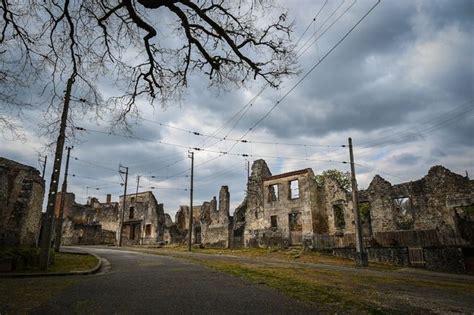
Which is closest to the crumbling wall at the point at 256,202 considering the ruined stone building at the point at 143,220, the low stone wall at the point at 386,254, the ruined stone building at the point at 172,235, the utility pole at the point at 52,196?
the ruined stone building at the point at 172,235

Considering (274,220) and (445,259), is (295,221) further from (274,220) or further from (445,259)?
(445,259)

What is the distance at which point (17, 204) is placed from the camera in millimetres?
16922

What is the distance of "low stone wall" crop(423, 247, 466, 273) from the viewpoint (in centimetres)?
1864

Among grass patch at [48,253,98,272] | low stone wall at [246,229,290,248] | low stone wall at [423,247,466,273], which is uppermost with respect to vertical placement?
low stone wall at [246,229,290,248]

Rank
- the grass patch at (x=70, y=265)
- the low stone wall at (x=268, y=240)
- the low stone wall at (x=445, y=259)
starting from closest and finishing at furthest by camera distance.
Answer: the grass patch at (x=70, y=265), the low stone wall at (x=445, y=259), the low stone wall at (x=268, y=240)

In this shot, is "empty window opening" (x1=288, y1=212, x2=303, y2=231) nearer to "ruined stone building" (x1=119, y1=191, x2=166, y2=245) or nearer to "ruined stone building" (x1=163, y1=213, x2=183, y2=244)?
"ruined stone building" (x1=163, y1=213, x2=183, y2=244)

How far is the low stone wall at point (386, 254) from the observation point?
20.7 m

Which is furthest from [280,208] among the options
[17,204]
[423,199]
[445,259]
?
[17,204]

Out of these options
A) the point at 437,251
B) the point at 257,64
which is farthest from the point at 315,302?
the point at 437,251

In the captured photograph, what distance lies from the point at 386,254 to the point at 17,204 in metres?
22.8

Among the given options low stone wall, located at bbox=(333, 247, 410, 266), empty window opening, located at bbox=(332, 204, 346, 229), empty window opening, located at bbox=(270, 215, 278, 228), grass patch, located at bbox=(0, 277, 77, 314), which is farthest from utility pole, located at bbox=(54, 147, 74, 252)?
empty window opening, located at bbox=(332, 204, 346, 229)

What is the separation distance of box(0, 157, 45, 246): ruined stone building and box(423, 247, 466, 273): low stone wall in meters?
23.4

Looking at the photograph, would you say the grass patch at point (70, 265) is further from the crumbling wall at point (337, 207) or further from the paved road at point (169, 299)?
the crumbling wall at point (337, 207)

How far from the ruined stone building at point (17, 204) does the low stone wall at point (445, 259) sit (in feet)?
76.9
